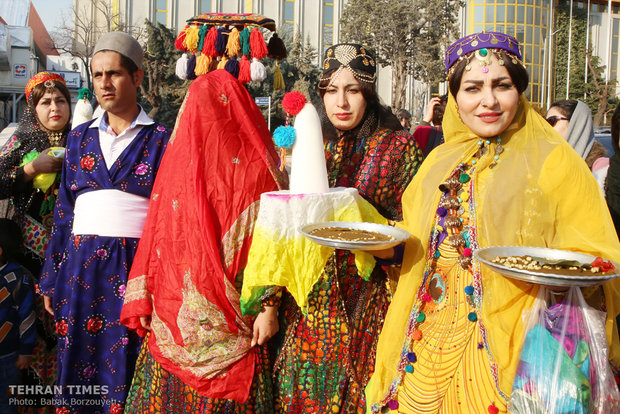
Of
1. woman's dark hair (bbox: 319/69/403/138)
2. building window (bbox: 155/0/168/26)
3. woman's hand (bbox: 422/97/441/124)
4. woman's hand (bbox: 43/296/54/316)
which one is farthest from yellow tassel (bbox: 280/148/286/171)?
building window (bbox: 155/0/168/26)

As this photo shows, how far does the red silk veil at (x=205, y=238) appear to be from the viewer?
2.43m

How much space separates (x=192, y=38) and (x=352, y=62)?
86 centimetres

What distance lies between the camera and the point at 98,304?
291 centimetres

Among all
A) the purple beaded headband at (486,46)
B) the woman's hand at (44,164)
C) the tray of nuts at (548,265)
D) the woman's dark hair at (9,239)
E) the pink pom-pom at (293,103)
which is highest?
the purple beaded headband at (486,46)

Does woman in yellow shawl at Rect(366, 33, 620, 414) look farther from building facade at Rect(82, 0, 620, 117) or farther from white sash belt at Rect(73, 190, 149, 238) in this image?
building facade at Rect(82, 0, 620, 117)

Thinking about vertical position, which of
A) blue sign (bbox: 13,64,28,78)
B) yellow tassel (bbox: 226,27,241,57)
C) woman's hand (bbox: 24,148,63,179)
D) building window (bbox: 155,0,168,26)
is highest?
building window (bbox: 155,0,168,26)

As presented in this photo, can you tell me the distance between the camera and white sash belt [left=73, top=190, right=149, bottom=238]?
285 cm

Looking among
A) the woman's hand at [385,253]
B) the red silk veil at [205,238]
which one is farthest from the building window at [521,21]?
the woman's hand at [385,253]

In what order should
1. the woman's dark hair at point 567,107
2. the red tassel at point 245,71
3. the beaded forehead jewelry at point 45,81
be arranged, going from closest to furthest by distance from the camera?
the red tassel at point 245,71 < the beaded forehead jewelry at point 45,81 < the woman's dark hair at point 567,107

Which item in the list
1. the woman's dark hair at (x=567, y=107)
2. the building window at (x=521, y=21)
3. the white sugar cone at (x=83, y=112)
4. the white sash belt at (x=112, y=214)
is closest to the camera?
the white sash belt at (x=112, y=214)

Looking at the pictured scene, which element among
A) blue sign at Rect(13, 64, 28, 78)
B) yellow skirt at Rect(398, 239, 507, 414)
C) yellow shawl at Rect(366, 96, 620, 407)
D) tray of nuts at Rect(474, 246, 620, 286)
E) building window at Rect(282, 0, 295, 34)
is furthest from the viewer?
building window at Rect(282, 0, 295, 34)

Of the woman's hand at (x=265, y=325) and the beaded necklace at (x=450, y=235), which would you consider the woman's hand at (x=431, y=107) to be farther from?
the woman's hand at (x=265, y=325)

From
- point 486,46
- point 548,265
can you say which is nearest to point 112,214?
point 486,46

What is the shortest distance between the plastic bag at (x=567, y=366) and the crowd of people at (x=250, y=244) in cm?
9
